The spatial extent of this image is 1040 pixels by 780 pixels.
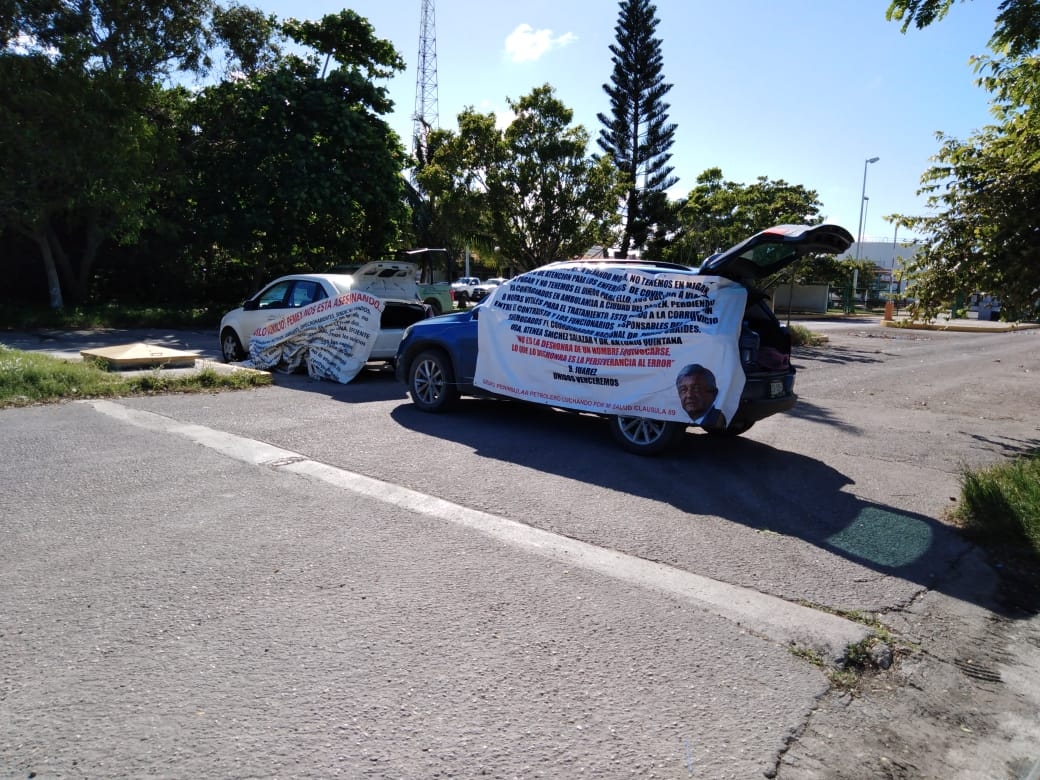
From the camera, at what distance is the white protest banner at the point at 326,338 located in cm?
1105

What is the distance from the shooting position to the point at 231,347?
1371 centimetres

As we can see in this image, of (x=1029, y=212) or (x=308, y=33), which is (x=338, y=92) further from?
(x=1029, y=212)

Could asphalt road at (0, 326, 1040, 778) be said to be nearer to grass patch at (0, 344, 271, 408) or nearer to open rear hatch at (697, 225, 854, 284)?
grass patch at (0, 344, 271, 408)

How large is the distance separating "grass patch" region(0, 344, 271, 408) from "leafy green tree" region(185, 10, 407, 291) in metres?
12.8

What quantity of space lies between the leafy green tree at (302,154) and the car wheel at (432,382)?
49.9ft

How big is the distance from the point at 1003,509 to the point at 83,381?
424 inches

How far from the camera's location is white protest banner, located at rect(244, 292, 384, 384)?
435 inches

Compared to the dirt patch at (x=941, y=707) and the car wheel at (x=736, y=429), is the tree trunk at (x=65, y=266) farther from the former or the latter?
the dirt patch at (x=941, y=707)

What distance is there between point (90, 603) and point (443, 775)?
2304 mm

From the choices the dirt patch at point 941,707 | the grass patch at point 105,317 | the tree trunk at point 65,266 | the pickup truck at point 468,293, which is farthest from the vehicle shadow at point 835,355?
the tree trunk at point 65,266

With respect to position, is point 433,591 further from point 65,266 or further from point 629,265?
point 65,266

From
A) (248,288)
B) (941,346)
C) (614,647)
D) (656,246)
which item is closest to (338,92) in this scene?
(248,288)

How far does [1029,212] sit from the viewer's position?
8.41m

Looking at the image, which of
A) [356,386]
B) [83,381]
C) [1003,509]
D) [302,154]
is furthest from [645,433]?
[302,154]
